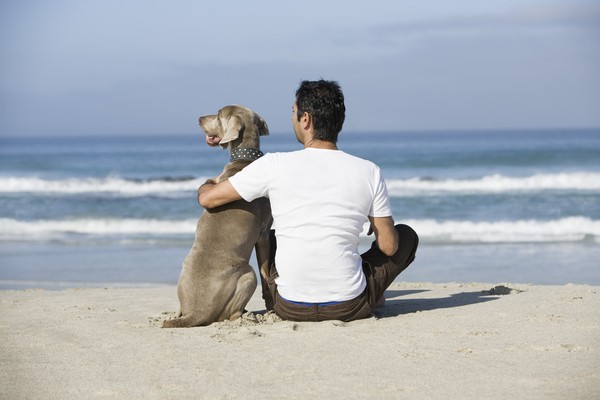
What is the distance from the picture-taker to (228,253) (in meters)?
4.85

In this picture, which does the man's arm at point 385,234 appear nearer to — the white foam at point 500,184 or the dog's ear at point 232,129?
the dog's ear at point 232,129

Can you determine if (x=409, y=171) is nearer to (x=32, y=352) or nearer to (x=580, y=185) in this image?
(x=580, y=185)

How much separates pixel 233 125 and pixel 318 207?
3.41 feet

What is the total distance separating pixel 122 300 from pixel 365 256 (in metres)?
2.63

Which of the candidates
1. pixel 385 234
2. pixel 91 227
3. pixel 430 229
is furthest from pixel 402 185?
pixel 385 234

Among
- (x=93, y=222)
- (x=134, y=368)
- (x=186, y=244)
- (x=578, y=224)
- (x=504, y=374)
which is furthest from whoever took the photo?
(x=93, y=222)

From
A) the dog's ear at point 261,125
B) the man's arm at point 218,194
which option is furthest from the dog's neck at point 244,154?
the man's arm at point 218,194

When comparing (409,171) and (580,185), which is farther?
(409,171)

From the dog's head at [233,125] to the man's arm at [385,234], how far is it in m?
1.06

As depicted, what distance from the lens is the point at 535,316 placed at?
5.08 m

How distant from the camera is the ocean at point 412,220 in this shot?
30.2 ft

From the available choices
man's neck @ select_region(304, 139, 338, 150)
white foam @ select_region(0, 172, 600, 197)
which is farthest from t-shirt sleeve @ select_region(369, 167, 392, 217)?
white foam @ select_region(0, 172, 600, 197)

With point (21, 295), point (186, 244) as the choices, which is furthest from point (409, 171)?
point (21, 295)

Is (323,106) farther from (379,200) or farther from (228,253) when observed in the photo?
(228,253)
